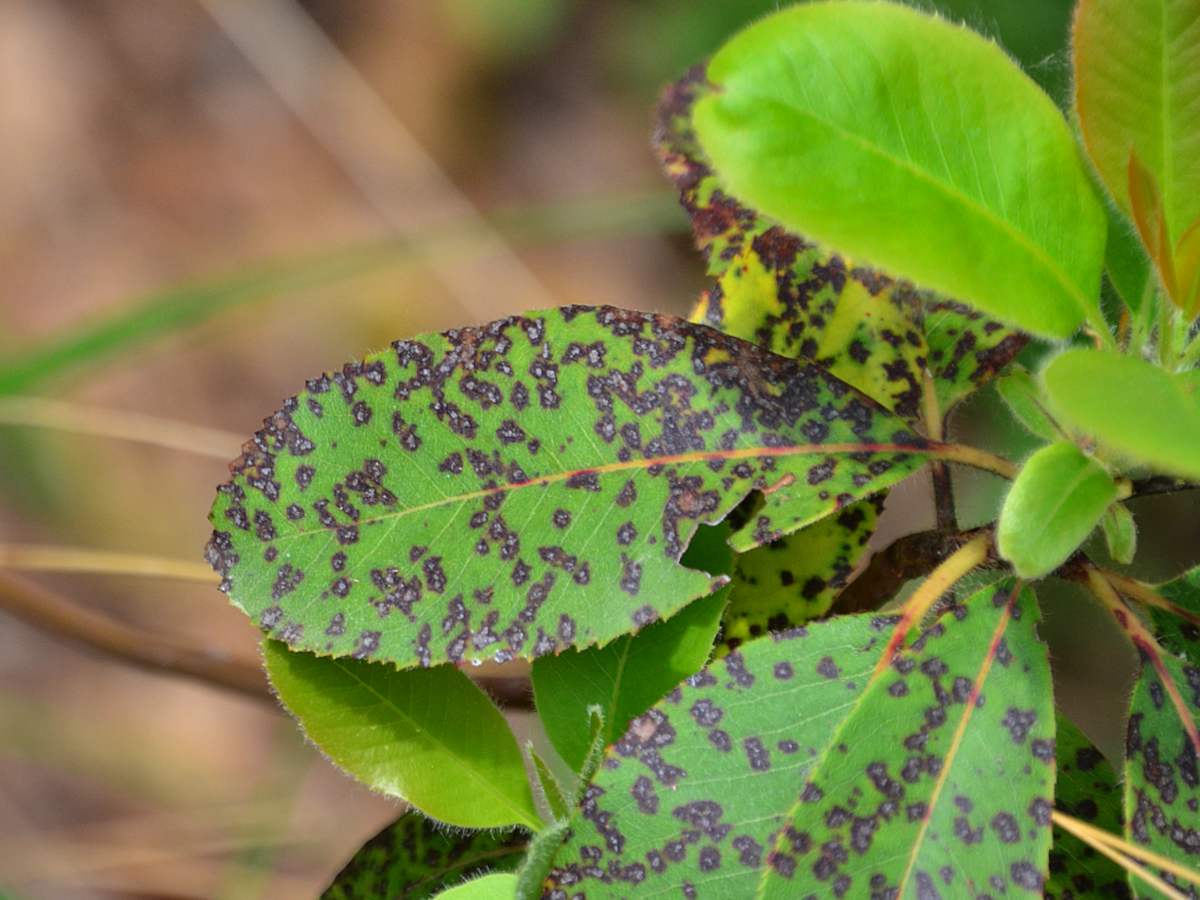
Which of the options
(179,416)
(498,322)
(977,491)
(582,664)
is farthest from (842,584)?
(179,416)

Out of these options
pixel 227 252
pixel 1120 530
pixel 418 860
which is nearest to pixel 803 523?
pixel 1120 530

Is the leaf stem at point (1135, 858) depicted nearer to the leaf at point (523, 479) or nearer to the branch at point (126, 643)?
the leaf at point (523, 479)

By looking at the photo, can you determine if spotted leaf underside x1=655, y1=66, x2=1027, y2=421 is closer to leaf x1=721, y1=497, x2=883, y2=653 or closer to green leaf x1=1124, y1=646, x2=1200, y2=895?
leaf x1=721, y1=497, x2=883, y2=653

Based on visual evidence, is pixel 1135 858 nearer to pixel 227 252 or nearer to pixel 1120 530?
pixel 1120 530

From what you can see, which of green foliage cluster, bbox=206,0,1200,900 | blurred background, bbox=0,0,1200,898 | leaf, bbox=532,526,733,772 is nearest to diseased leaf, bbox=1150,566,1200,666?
green foliage cluster, bbox=206,0,1200,900

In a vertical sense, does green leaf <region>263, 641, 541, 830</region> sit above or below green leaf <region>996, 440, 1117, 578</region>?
above
